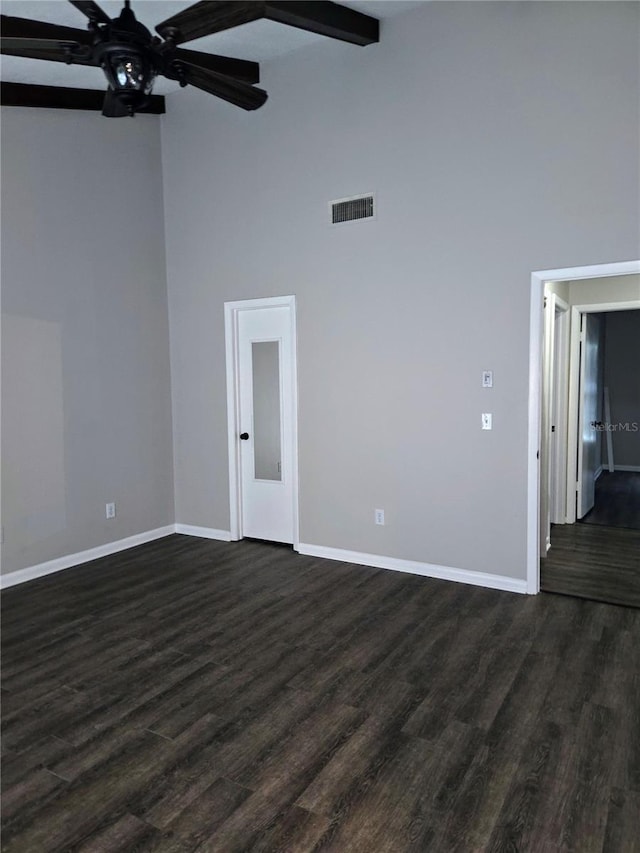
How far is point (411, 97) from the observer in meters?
4.20

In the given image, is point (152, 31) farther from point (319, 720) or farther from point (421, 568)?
point (319, 720)

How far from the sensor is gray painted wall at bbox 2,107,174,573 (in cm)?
436

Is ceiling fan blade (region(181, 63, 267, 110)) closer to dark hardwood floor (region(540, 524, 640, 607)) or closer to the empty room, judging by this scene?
the empty room

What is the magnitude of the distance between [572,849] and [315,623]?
1937 mm

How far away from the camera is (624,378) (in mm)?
9172

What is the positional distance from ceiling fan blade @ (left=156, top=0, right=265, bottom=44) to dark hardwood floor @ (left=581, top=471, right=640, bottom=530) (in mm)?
5293

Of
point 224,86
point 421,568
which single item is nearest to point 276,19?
point 224,86

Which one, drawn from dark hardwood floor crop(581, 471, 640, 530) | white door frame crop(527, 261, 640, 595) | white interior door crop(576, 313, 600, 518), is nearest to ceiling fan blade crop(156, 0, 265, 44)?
white door frame crop(527, 261, 640, 595)

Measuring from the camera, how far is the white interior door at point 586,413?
5.90m

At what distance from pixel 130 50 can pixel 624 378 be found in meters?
8.79

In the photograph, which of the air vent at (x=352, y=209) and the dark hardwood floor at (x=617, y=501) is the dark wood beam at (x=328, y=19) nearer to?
the air vent at (x=352, y=209)

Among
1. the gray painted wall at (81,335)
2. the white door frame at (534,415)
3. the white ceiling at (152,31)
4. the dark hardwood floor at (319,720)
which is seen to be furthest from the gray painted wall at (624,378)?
the gray painted wall at (81,335)

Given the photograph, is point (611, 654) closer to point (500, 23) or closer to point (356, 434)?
point (356, 434)

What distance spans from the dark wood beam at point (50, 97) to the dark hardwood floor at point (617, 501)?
558cm
